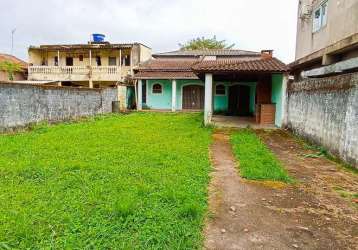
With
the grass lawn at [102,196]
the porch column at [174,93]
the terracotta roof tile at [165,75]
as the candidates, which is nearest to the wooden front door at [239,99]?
the terracotta roof tile at [165,75]

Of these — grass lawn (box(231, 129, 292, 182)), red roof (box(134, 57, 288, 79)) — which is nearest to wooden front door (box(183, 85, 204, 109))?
red roof (box(134, 57, 288, 79))

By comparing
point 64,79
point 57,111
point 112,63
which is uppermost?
point 112,63

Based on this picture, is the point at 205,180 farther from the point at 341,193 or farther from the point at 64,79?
the point at 64,79

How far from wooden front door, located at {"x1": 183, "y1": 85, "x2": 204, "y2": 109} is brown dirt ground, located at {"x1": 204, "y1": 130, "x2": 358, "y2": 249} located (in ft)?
54.6

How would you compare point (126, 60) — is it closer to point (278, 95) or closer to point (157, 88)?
point (157, 88)

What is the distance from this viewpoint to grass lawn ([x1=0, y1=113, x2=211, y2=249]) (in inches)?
128

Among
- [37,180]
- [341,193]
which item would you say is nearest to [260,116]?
[341,193]

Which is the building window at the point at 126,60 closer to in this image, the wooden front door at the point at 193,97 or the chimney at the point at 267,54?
the wooden front door at the point at 193,97

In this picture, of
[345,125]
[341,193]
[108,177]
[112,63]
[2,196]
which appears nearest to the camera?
[2,196]

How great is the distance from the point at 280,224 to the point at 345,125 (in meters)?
4.30

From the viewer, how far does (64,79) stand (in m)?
25.5

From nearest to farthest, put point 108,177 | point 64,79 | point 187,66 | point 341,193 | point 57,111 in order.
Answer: point 341,193
point 108,177
point 57,111
point 187,66
point 64,79

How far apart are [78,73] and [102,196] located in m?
23.0

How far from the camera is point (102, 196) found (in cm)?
440
